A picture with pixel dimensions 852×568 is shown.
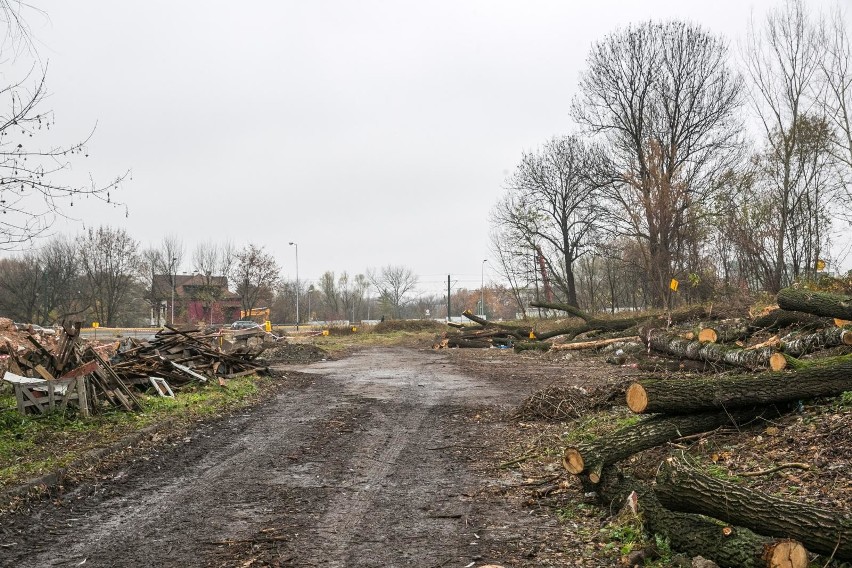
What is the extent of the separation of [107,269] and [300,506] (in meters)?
59.7

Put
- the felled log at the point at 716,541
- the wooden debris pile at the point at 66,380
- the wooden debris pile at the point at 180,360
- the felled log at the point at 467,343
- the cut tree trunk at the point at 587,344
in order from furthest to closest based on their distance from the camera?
the felled log at the point at 467,343 → the cut tree trunk at the point at 587,344 → the wooden debris pile at the point at 180,360 → the wooden debris pile at the point at 66,380 → the felled log at the point at 716,541

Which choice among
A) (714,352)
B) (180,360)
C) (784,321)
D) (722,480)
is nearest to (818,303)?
(714,352)

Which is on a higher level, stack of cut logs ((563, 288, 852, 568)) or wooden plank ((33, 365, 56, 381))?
wooden plank ((33, 365, 56, 381))

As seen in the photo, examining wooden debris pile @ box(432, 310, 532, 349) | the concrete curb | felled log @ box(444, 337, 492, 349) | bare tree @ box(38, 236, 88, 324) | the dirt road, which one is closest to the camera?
the dirt road

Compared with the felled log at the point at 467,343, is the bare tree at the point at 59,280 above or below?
above

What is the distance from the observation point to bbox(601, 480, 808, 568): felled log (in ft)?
12.3

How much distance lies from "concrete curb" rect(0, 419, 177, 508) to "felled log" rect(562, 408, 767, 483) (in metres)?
5.36

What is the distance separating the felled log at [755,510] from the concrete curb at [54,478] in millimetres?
6038

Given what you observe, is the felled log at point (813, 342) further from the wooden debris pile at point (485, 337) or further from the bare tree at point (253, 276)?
the bare tree at point (253, 276)

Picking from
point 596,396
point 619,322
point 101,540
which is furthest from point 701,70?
point 101,540

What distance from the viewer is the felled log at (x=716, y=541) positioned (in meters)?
3.74

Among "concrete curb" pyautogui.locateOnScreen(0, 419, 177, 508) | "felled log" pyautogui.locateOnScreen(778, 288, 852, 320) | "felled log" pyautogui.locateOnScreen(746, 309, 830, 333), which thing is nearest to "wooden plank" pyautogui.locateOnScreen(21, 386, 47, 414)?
"concrete curb" pyautogui.locateOnScreen(0, 419, 177, 508)

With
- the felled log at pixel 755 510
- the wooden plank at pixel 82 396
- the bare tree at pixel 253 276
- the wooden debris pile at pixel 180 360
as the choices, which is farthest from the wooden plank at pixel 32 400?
the bare tree at pixel 253 276

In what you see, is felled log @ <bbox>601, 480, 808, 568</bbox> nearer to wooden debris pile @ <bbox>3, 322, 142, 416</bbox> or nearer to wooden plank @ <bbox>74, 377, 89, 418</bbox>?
wooden plank @ <bbox>74, 377, 89, 418</bbox>
